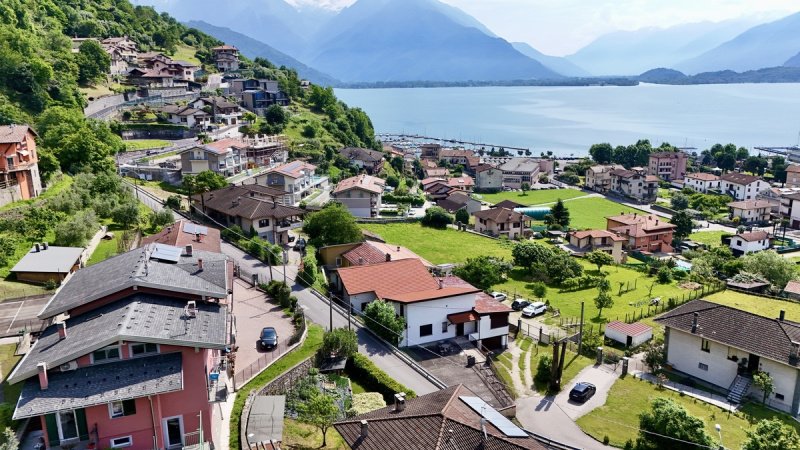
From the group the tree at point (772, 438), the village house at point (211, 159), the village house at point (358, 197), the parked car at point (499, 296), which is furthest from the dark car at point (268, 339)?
the village house at point (358, 197)

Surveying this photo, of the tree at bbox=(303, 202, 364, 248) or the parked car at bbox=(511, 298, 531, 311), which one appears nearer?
the parked car at bbox=(511, 298, 531, 311)

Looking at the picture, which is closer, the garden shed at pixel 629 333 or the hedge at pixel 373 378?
the hedge at pixel 373 378

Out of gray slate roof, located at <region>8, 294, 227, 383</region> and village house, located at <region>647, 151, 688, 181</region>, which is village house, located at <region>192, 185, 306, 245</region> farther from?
village house, located at <region>647, 151, 688, 181</region>

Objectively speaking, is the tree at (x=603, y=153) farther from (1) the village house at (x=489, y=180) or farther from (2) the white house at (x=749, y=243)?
(2) the white house at (x=749, y=243)

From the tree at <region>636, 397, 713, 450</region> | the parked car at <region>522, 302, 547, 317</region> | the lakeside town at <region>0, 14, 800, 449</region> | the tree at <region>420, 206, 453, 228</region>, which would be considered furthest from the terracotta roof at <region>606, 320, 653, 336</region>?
the tree at <region>420, 206, 453, 228</region>

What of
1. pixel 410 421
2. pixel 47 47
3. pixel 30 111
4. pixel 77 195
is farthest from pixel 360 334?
pixel 47 47

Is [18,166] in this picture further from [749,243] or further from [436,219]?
[749,243]
